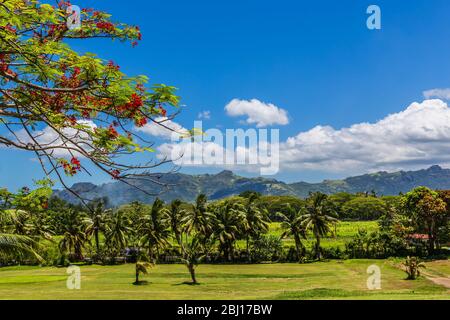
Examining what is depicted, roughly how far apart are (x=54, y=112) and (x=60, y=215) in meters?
92.4

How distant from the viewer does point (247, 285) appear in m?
38.7

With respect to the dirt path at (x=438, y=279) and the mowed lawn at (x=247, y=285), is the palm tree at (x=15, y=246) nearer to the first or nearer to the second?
the mowed lawn at (x=247, y=285)

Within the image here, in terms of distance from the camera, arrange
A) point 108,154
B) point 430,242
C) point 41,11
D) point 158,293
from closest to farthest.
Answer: point 41,11, point 108,154, point 158,293, point 430,242

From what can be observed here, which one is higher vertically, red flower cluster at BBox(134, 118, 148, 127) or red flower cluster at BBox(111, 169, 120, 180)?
red flower cluster at BBox(134, 118, 148, 127)

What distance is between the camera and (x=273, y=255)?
64.9 meters

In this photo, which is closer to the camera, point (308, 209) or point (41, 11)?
point (41, 11)

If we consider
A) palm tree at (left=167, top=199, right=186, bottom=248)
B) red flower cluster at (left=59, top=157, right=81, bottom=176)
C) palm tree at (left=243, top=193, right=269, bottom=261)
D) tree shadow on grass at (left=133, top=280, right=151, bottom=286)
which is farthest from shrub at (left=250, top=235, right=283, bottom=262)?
red flower cluster at (left=59, top=157, right=81, bottom=176)

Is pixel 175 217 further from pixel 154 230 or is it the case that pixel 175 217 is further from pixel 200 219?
pixel 154 230

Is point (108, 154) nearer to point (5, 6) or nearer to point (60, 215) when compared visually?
point (5, 6)

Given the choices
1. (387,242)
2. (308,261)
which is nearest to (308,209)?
(308,261)

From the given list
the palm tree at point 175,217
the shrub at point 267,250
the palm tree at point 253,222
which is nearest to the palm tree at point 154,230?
the palm tree at point 175,217

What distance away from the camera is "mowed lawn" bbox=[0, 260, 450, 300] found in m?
31.0

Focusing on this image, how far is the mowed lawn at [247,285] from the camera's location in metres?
31.0

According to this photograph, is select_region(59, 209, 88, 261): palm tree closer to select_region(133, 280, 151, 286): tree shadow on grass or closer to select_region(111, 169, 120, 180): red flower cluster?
select_region(133, 280, 151, 286): tree shadow on grass
